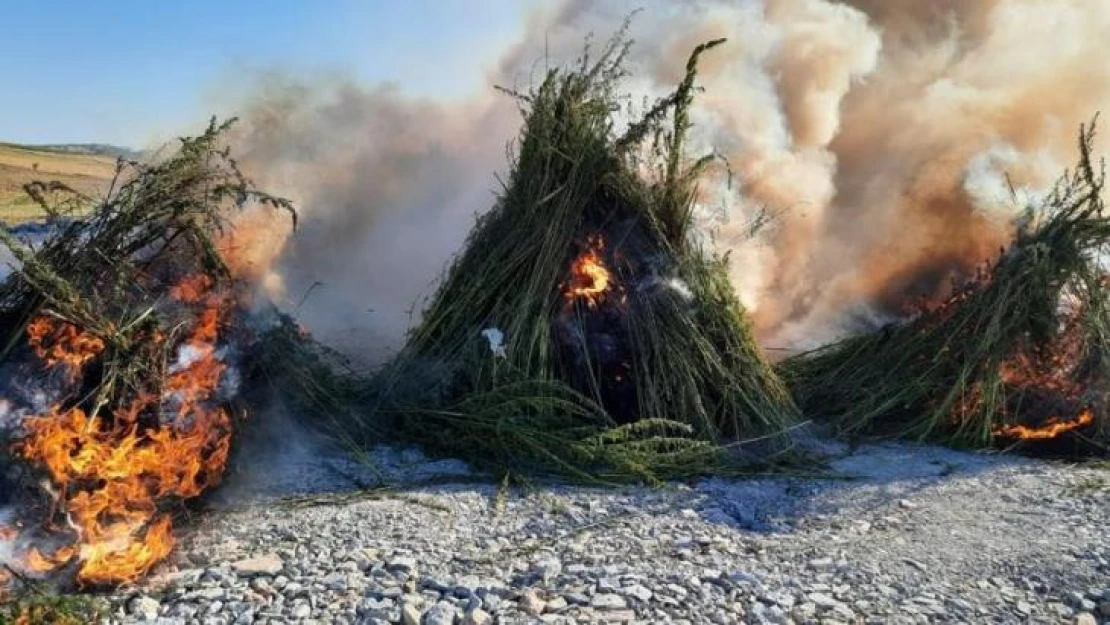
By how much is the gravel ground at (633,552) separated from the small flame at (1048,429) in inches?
28.5

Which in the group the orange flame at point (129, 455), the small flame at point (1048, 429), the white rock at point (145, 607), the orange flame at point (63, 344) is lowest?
the white rock at point (145, 607)

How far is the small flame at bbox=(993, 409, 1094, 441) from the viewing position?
5816mm

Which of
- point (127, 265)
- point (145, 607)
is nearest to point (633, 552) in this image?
point (145, 607)

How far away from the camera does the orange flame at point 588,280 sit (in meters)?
5.77

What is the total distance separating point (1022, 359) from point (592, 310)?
2873 mm

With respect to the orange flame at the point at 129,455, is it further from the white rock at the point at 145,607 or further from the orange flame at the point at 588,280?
the orange flame at the point at 588,280

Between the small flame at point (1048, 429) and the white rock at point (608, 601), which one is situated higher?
the small flame at point (1048, 429)

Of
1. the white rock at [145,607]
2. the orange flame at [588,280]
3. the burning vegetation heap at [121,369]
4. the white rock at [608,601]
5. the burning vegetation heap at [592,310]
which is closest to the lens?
the white rock at [145,607]

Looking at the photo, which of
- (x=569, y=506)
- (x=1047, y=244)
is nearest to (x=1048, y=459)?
(x=1047, y=244)

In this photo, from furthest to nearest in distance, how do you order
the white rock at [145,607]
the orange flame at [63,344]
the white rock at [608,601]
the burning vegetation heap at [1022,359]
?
the burning vegetation heap at [1022,359] → the orange flame at [63,344] → the white rock at [608,601] → the white rock at [145,607]

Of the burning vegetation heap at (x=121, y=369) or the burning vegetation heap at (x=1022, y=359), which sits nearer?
the burning vegetation heap at (x=121, y=369)

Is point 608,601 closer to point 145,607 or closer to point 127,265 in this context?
point 145,607

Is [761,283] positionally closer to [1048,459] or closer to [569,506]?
[1048,459]

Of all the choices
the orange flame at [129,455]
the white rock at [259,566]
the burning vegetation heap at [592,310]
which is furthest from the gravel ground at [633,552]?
the burning vegetation heap at [592,310]
